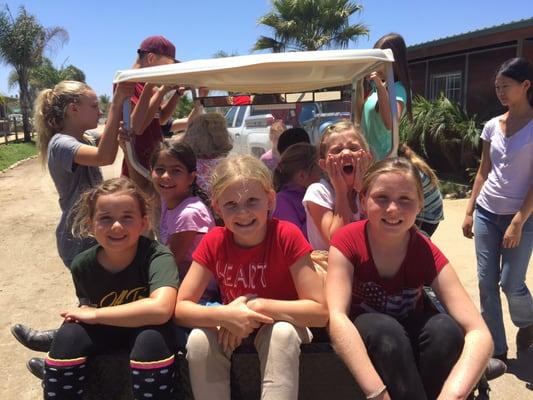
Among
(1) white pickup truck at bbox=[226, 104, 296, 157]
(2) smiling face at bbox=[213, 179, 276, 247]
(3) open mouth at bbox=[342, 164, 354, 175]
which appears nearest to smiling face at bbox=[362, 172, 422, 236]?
(2) smiling face at bbox=[213, 179, 276, 247]

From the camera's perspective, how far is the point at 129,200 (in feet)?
6.76

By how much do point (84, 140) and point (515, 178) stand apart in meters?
2.47

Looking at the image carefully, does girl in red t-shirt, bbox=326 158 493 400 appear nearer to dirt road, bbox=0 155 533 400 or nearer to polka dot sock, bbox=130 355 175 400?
polka dot sock, bbox=130 355 175 400

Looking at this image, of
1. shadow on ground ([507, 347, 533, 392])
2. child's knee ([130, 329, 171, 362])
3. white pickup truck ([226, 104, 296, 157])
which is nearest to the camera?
child's knee ([130, 329, 171, 362])

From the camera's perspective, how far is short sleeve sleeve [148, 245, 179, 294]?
1.96 metres

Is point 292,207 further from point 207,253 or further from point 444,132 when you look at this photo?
point 444,132

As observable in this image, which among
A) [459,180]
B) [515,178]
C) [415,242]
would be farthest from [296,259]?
[459,180]

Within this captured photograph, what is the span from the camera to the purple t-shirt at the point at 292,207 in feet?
8.91

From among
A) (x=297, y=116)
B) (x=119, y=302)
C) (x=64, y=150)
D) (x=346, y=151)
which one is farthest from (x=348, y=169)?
(x=297, y=116)

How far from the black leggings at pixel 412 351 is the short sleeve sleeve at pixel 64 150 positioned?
1.61 metres

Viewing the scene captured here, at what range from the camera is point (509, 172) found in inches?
120

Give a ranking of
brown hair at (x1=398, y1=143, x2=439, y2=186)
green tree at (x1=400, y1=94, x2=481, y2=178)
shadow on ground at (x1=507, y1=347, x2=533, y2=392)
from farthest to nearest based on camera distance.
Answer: green tree at (x1=400, y1=94, x2=481, y2=178) < shadow on ground at (x1=507, y1=347, x2=533, y2=392) < brown hair at (x1=398, y1=143, x2=439, y2=186)

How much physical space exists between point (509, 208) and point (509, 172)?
0.21m

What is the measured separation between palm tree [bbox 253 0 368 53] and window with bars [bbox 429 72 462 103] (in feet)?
21.7
